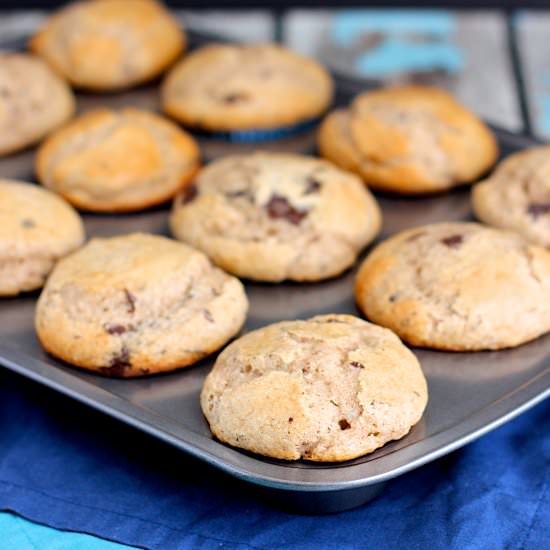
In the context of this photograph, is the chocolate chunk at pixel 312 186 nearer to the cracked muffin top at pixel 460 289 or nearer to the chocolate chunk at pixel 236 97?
the cracked muffin top at pixel 460 289

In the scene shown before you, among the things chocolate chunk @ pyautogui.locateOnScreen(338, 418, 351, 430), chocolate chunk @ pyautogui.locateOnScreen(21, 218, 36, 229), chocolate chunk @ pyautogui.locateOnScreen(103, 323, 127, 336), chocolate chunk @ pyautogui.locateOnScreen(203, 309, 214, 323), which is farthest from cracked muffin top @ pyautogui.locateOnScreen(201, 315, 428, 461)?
chocolate chunk @ pyautogui.locateOnScreen(21, 218, 36, 229)

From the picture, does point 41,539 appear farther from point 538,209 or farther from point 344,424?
point 538,209

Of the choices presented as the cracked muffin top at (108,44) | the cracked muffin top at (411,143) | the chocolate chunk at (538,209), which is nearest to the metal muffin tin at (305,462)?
the cracked muffin top at (411,143)

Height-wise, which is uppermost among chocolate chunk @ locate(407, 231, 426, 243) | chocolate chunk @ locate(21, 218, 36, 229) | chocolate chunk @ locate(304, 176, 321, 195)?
chocolate chunk @ locate(304, 176, 321, 195)

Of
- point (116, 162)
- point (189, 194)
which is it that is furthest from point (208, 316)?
point (116, 162)

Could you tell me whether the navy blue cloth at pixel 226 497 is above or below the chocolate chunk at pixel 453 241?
below

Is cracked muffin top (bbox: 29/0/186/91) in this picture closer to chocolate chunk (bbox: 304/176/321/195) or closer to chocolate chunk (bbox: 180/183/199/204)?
chocolate chunk (bbox: 180/183/199/204)
